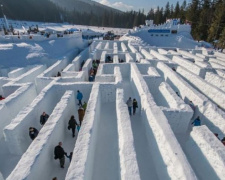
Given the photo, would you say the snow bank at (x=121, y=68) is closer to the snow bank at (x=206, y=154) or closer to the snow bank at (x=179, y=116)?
the snow bank at (x=179, y=116)

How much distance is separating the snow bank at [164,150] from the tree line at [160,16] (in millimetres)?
35469

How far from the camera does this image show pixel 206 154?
249 inches

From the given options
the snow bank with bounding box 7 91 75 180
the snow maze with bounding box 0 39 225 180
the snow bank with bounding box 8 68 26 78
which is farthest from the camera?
the snow bank with bounding box 8 68 26 78

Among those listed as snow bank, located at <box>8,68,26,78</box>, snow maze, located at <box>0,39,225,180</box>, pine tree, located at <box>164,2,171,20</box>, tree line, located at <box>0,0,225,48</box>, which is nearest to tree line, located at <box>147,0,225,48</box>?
tree line, located at <box>0,0,225,48</box>

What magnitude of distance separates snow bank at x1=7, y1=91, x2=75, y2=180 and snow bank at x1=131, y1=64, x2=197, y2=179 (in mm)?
3786

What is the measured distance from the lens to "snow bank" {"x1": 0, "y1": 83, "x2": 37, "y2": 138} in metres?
8.43

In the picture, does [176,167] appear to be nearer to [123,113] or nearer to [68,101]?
[123,113]

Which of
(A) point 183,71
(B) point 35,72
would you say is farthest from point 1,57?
(A) point 183,71

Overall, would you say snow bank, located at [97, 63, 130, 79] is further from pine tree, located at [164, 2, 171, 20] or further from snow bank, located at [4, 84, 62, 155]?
pine tree, located at [164, 2, 171, 20]

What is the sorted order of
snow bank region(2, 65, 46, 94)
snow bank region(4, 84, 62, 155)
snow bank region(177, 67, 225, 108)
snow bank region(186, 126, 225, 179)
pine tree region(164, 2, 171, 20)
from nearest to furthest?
snow bank region(186, 126, 225, 179), snow bank region(4, 84, 62, 155), snow bank region(177, 67, 225, 108), snow bank region(2, 65, 46, 94), pine tree region(164, 2, 171, 20)

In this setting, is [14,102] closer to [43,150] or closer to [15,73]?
[43,150]

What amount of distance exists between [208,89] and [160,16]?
224 feet

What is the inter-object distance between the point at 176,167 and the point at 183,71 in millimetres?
10835

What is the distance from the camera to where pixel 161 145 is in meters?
6.32
